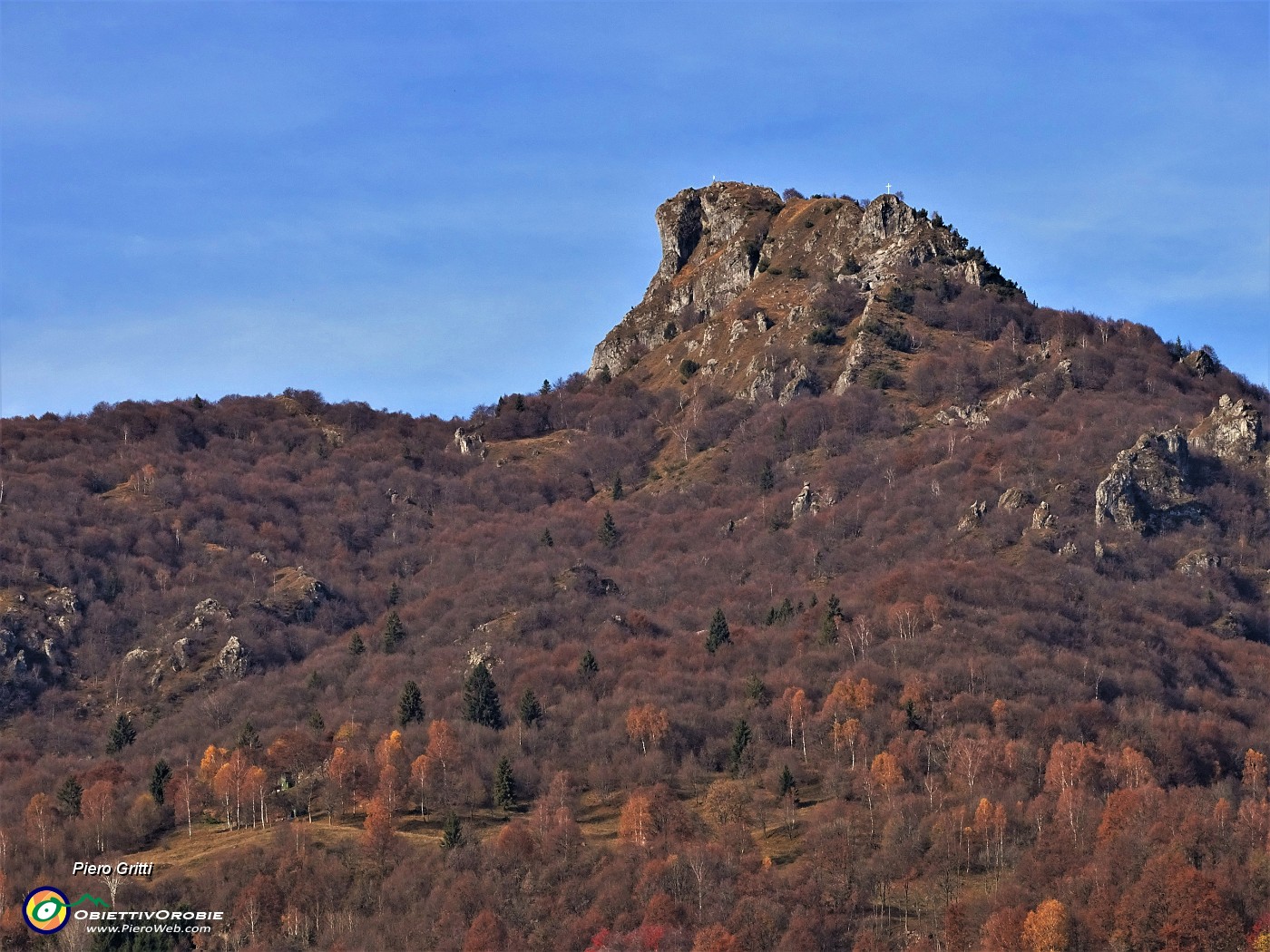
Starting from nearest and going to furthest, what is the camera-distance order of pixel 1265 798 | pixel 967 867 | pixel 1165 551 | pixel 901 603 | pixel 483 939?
pixel 483 939
pixel 967 867
pixel 1265 798
pixel 901 603
pixel 1165 551

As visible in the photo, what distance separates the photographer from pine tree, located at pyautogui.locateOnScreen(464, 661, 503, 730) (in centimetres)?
16912

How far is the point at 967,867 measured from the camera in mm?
135125

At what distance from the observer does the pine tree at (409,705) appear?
170250mm

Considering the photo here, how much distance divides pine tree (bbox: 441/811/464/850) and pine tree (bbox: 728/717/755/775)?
86.0ft

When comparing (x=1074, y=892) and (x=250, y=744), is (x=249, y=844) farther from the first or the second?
(x=1074, y=892)

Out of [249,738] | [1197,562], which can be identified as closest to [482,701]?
[249,738]

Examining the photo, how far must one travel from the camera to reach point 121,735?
174875 millimetres

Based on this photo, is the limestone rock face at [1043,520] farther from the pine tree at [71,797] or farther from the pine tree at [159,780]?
the pine tree at [71,797]

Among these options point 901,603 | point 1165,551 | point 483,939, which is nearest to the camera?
point 483,939

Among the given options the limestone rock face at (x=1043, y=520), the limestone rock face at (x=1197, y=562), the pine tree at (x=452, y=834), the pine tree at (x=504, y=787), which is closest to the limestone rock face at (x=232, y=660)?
the pine tree at (x=504, y=787)

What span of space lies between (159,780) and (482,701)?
101ft

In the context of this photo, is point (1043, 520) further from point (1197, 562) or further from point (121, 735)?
point (121, 735)

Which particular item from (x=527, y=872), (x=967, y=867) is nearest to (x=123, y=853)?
(x=527, y=872)

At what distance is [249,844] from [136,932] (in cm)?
1649
